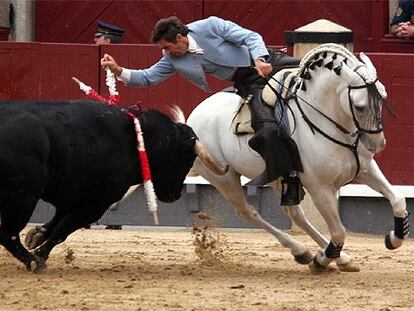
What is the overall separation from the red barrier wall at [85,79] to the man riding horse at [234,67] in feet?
12.1

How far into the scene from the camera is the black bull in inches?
377

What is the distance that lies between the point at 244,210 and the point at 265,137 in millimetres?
873

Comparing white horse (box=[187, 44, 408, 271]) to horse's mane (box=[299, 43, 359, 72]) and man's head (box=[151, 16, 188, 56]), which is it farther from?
man's head (box=[151, 16, 188, 56])

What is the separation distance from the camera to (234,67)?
10.4 metres

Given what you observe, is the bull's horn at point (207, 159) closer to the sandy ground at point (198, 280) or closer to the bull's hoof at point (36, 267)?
the sandy ground at point (198, 280)

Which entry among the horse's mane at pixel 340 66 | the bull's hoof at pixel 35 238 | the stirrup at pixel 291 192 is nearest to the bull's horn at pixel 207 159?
the stirrup at pixel 291 192

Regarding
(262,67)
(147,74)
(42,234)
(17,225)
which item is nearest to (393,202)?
(262,67)

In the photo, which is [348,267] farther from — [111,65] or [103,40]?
[103,40]

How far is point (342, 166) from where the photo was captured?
9.95 meters

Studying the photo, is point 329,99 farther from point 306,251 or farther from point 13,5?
point 13,5

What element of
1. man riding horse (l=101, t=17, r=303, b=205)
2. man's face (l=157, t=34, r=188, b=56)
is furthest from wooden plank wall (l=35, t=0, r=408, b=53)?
man's face (l=157, t=34, r=188, b=56)

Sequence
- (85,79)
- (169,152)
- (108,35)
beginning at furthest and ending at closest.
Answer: (108,35)
(85,79)
(169,152)

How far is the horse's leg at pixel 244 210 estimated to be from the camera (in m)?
10.5

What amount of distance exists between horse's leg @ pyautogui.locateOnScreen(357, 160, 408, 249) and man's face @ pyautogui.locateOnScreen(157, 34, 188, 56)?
135 cm
